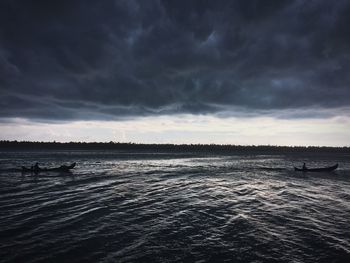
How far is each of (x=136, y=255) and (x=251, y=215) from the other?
391 inches

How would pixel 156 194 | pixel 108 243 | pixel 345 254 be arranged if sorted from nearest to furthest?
pixel 345 254
pixel 108 243
pixel 156 194

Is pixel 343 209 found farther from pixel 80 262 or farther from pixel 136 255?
pixel 80 262

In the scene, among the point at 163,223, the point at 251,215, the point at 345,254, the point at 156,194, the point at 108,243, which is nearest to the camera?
the point at 345,254

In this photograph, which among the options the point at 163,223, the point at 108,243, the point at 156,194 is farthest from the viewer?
the point at 156,194

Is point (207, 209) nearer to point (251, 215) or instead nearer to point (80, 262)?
point (251, 215)

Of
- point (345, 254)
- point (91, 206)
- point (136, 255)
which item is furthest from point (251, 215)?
point (91, 206)

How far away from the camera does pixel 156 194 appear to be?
2734 cm

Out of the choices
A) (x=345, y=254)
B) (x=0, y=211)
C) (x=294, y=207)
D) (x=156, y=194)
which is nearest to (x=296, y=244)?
(x=345, y=254)

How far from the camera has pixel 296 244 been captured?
13703mm

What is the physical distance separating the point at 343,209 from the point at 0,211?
25.9 m

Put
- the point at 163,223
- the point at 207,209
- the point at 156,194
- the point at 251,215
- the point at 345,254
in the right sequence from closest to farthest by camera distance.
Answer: the point at 345,254 → the point at 163,223 → the point at 251,215 → the point at 207,209 → the point at 156,194

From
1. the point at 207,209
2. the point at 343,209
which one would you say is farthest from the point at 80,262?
the point at 343,209

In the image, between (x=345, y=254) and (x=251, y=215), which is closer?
(x=345, y=254)

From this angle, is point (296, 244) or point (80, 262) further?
point (296, 244)
